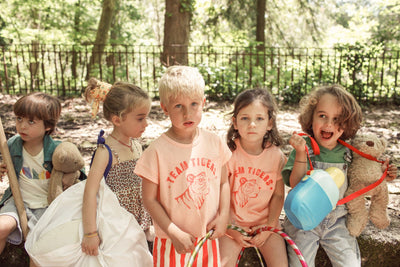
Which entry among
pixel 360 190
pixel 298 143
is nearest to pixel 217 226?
pixel 298 143

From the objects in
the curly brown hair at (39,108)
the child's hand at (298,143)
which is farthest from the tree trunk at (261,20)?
the child's hand at (298,143)

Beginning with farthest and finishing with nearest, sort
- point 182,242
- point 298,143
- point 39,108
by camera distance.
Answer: point 39,108 → point 298,143 → point 182,242

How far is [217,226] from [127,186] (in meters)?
0.68

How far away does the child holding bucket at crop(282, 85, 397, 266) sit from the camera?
7.23 ft

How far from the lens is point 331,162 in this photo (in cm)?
229

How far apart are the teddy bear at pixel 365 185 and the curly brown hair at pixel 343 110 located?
94 millimetres

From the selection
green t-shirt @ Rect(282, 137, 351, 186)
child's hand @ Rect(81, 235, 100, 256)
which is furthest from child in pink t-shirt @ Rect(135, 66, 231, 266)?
green t-shirt @ Rect(282, 137, 351, 186)

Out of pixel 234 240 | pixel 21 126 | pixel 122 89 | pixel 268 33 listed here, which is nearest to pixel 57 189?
pixel 21 126

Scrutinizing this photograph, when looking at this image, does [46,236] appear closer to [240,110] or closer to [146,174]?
[146,174]

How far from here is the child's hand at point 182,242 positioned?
1863 millimetres

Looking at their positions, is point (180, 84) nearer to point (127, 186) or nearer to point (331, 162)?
point (127, 186)

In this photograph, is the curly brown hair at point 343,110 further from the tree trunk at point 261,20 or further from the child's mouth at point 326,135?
the tree trunk at point 261,20

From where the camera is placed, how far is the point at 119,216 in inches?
84.0

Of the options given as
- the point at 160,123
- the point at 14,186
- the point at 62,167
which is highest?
the point at 62,167
